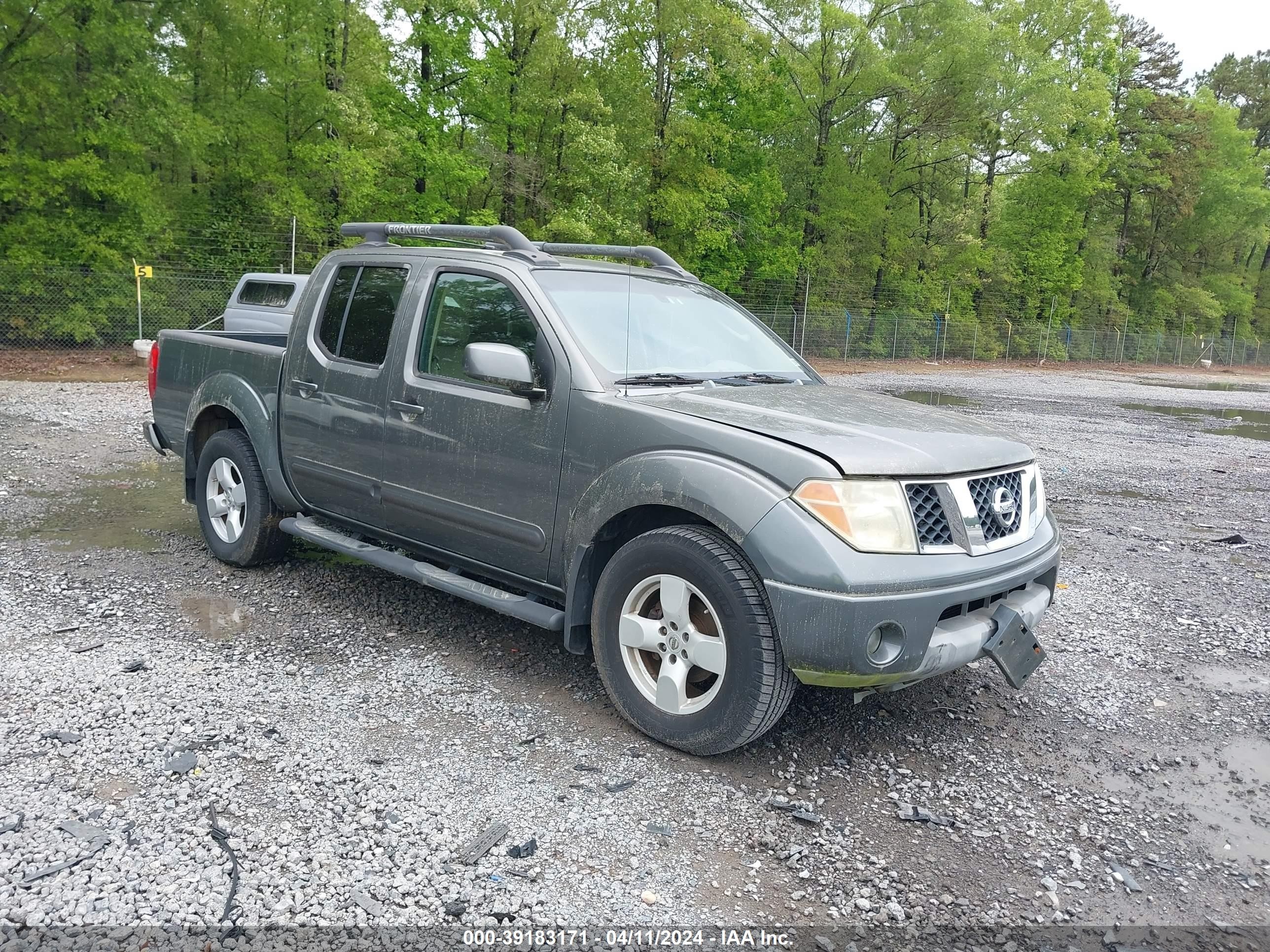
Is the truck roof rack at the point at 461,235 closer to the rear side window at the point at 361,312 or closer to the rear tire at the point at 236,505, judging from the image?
the rear side window at the point at 361,312

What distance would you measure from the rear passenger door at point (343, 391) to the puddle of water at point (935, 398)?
15.0m

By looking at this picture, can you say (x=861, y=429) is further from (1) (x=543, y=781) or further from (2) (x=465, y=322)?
(2) (x=465, y=322)

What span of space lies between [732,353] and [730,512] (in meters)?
1.54

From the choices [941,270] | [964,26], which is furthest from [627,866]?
[941,270]

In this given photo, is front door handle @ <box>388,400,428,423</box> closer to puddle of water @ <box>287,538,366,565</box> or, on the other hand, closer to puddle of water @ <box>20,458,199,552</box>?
puddle of water @ <box>287,538,366,565</box>

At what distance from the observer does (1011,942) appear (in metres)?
2.66

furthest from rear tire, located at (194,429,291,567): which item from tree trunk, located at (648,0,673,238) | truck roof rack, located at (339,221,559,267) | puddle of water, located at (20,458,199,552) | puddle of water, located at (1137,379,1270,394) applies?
puddle of water, located at (1137,379,1270,394)

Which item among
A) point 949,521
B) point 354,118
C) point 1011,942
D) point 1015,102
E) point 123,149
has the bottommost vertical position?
point 1011,942

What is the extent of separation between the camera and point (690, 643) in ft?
11.6

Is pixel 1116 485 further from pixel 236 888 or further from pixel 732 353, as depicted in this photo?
pixel 236 888

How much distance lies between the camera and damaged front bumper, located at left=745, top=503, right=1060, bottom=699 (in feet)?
10.4

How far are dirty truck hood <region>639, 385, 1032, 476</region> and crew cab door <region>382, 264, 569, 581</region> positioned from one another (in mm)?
539

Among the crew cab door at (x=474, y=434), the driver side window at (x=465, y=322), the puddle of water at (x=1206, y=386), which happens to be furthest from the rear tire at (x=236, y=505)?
the puddle of water at (x=1206, y=386)

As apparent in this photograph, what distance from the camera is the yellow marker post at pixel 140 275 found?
18875mm
